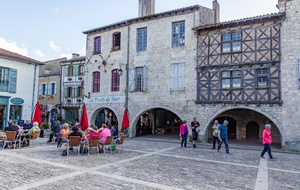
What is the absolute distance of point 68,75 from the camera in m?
25.2

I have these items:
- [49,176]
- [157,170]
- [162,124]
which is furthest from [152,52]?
[49,176]

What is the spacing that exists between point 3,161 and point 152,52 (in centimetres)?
1101

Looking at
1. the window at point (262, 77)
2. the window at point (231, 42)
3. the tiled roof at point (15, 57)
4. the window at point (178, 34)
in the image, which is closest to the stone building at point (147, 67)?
the window at point (178, 34)

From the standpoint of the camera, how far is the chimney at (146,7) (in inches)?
701

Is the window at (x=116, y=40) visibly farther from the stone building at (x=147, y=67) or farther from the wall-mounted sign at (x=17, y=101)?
the wall-mounted sign at (x=17, y=101)

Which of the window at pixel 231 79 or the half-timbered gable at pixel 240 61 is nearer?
the half-timbered gable at pixel 240 61

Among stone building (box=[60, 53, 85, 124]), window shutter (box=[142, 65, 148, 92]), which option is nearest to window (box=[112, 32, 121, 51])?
window shutter (box=[142, 65, 148, 92])

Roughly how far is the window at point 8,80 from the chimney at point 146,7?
10.7 metres

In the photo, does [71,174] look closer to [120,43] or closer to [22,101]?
[120,43]

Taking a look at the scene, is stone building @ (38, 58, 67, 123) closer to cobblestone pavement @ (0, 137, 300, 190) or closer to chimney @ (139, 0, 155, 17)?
chimney @ (139, 0, 155, 17)

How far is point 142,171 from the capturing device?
279 inches

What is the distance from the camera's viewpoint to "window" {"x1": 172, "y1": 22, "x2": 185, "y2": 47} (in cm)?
1536

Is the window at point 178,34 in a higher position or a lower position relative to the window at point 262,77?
higher

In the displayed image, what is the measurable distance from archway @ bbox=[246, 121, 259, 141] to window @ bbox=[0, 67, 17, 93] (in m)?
17.3
